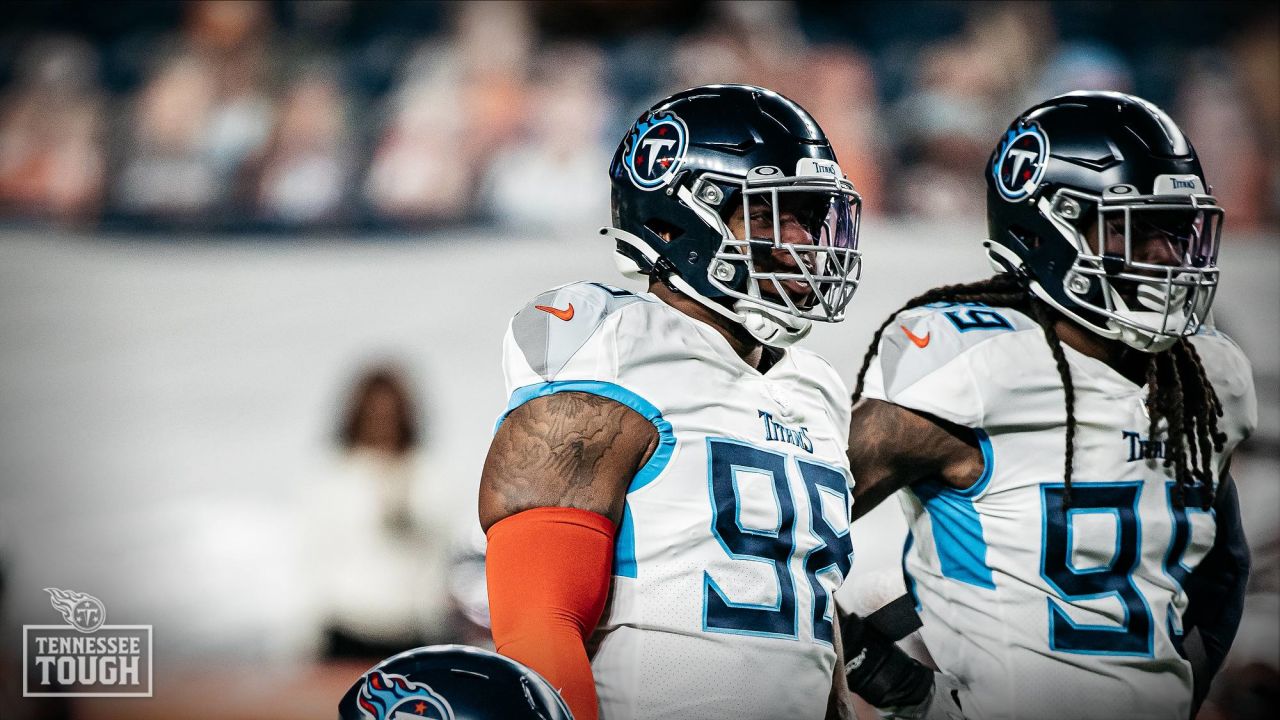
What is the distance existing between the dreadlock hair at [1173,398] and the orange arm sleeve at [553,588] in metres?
0.77

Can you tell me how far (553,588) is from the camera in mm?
1382

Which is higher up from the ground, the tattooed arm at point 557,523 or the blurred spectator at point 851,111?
the blurred spectator at point 851,111

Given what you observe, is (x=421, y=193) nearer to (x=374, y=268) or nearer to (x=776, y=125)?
(x=374, y=268)

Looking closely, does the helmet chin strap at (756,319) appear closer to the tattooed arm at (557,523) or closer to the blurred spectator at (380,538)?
the tattooed arm at (557,523)

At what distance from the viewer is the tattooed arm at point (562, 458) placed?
1423 millimetres

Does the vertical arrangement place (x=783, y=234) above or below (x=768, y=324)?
above

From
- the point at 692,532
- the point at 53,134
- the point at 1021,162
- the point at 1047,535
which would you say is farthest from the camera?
the point at 53,134

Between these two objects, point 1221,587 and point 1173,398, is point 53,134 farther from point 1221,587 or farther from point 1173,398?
point 1221,587

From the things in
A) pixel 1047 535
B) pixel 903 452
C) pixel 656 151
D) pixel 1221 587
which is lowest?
pixel 1221 587

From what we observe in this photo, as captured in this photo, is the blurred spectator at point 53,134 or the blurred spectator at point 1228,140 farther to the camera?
the blurred spectator at point 53,134

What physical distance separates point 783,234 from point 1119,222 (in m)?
0.61

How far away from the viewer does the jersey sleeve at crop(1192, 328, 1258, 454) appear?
2.04 meters

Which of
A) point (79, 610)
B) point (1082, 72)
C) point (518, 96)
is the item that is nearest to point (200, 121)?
point (518, 96)

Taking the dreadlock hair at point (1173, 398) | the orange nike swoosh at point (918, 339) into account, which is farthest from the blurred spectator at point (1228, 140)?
the orange nike swoosh at point (918, 339)
